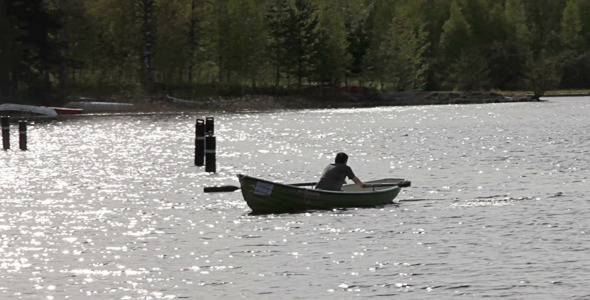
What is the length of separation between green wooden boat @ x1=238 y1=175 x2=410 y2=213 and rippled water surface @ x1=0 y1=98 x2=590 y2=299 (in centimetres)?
47

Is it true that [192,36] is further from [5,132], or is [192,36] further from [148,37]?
[5,132]

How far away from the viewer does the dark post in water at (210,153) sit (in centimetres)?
4912

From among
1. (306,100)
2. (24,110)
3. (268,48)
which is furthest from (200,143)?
(306,100)

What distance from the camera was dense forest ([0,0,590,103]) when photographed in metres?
116

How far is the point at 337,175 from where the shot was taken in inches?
1366

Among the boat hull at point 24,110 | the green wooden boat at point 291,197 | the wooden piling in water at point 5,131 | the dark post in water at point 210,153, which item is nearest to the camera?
the green wooden boat at point 291,197

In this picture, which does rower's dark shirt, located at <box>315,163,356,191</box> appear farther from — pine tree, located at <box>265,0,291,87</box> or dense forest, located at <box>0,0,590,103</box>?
pine tree, located at <box>265,0,291,87</box>

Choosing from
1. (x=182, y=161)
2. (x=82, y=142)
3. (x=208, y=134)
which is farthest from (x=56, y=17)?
(x=208, y=134)

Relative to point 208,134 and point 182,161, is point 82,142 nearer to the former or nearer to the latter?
point 182,161

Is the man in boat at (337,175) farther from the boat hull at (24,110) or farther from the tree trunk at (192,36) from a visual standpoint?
the tree trunk at (192,36)

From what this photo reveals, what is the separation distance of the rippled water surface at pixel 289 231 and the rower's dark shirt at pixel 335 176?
3.20 feet

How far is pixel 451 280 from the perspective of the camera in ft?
77.4

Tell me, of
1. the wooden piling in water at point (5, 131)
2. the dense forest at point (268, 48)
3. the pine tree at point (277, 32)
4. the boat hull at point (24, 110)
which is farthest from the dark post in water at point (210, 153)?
the pine tree at point (277, 32)

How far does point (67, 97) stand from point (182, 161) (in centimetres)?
6633
